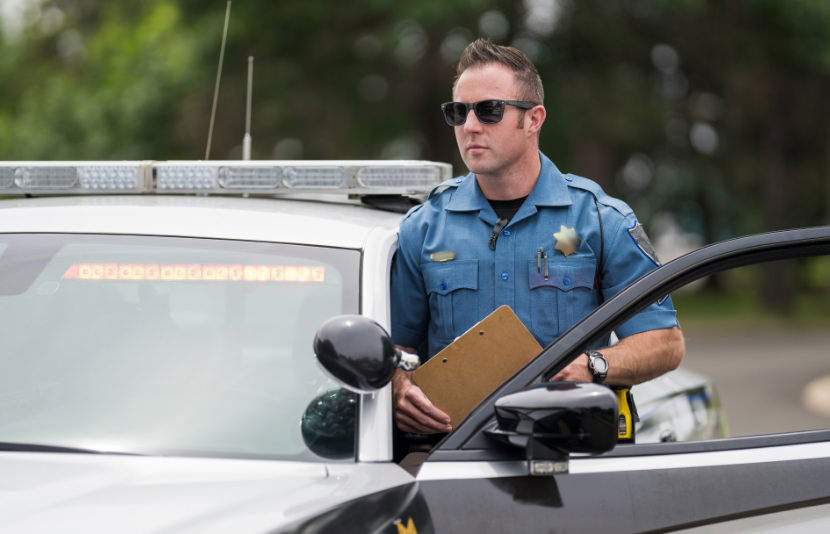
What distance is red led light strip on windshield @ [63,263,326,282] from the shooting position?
101 inches

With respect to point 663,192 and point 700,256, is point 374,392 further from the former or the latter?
point 663,192

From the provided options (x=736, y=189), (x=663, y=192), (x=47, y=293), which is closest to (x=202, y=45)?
(x=47, y=293)

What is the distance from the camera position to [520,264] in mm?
2775

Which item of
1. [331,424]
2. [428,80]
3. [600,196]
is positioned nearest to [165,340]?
[331,424]

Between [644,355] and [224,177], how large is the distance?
130cm

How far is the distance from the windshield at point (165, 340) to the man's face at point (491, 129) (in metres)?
0.52

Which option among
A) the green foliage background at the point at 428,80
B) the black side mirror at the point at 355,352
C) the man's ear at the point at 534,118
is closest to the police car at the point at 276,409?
the black side mirror at the point at 355,352

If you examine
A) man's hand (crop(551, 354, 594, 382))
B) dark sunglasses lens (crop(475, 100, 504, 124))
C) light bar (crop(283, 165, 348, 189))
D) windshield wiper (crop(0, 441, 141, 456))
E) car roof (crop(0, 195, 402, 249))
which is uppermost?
dark sunglasses lens (crop(475, 100, 504, 124))

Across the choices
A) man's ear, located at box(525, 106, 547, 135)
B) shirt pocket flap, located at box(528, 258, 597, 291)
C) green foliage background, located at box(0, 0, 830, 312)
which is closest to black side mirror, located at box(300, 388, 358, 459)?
shirt pocket flap, located at box(528, 258, 597, 291)

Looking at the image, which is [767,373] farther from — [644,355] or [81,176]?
[81,176]

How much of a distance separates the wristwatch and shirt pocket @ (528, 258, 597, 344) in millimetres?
195

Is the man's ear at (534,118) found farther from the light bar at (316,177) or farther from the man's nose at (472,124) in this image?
the light bar at (316,177)

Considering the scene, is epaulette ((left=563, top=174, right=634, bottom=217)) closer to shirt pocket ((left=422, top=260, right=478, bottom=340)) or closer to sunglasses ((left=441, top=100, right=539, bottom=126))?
sunglasses ((left=441, top=100, right=539, bottom=126))

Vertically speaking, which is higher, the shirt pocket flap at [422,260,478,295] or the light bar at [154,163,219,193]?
the light bar at [154,163,219,193]
